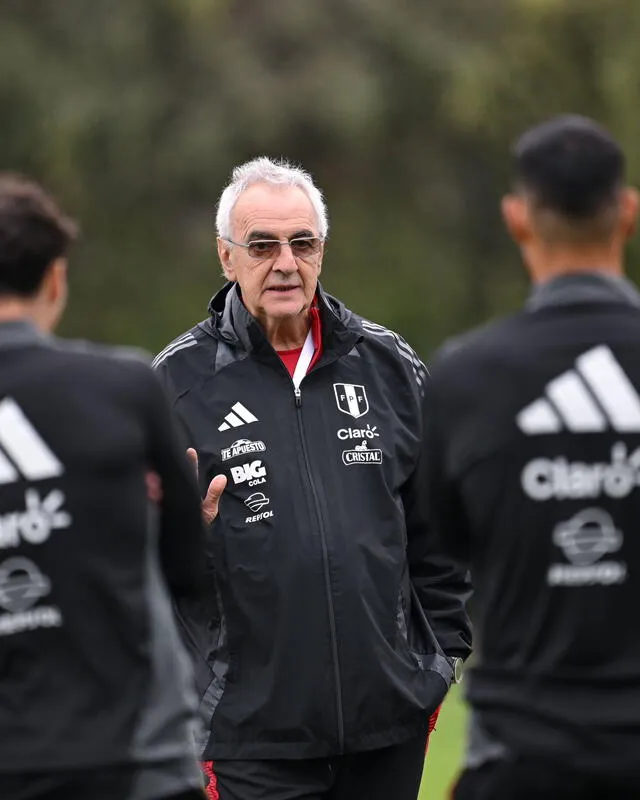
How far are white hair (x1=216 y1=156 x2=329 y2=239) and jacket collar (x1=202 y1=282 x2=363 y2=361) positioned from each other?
23 cm

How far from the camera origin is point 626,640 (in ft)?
12.1

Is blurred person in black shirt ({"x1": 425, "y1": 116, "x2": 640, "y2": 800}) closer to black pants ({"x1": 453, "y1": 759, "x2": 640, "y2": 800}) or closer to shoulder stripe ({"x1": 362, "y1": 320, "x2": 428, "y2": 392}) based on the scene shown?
black pants ({"x1": 453, "y1": 759, "x2": 640, "y2": 800})

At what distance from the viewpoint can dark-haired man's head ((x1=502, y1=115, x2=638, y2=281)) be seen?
147 inches

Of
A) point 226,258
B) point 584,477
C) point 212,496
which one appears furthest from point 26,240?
point 226,258

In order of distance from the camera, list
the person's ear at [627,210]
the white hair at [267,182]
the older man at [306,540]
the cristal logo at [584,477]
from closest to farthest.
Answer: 1. the cristal logo at [584,477]
2. the person's ear at [627,210]
3. the older man at [306,540]
4. the white hair at [267,182]

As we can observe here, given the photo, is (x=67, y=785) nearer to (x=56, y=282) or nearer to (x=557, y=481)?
(x=56, y=282)

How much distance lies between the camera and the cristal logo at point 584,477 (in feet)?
12.0

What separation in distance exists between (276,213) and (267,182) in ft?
0.38

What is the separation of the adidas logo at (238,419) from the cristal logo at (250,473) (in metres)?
0.13

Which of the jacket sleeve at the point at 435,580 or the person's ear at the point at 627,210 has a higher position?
the person's ear at the point at 627,210

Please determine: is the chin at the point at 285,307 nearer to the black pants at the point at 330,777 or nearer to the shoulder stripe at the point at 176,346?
the shoulder stripe at the point at 176,346

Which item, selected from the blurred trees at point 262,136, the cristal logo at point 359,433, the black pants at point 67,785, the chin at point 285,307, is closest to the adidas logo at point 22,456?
the black pants at point 67,785

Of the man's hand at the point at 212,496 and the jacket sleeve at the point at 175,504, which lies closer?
the jacket sleeve at the point at 175,504

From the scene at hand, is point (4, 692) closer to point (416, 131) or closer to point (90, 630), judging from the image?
point (90, 630)
